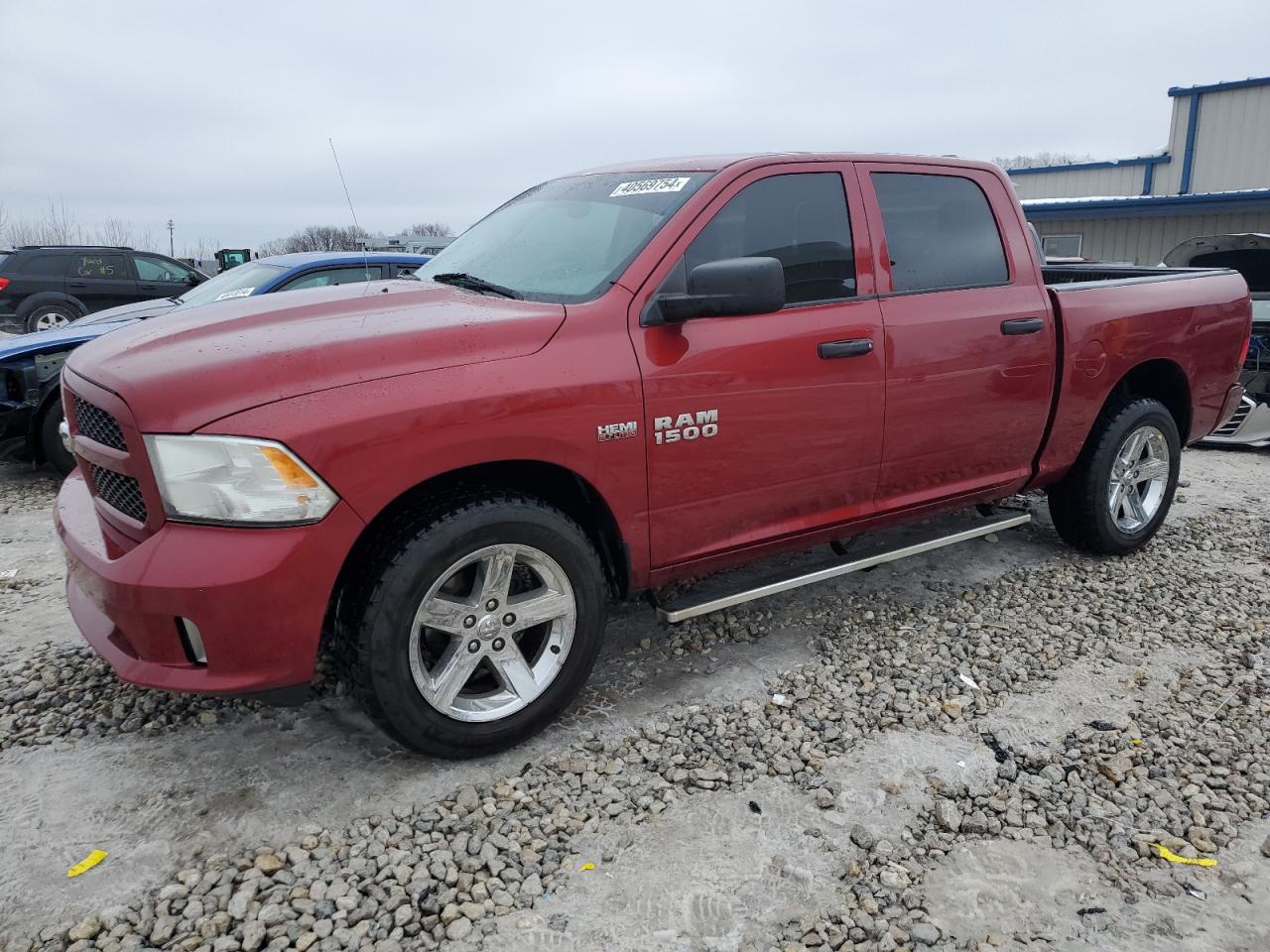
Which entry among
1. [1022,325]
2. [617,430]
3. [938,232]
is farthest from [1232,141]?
[617,430]

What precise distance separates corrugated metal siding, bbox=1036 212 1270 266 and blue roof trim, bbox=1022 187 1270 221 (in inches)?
9.1

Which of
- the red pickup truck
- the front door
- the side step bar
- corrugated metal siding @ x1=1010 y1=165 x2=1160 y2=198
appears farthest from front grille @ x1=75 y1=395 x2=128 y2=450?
corrugated metal siding @ x1=1010 y1=165 x2=1160 y2=198

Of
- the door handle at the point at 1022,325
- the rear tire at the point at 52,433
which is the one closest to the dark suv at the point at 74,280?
the rear tire at the point at 52,433

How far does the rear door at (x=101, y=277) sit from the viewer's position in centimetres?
1488

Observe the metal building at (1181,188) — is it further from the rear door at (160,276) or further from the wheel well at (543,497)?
the wheel well at (543,497)

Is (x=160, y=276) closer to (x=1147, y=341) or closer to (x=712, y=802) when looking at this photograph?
(x=1147, y=341)

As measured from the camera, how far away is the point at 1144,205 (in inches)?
669

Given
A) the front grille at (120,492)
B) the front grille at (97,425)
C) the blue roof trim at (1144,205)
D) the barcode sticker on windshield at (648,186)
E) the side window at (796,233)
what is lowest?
the front grille at (120,492)

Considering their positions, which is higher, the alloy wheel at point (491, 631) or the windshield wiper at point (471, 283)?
the windshield wiper at point (471, 283)

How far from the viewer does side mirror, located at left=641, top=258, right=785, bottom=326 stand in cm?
291

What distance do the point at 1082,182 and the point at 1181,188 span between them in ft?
7.95

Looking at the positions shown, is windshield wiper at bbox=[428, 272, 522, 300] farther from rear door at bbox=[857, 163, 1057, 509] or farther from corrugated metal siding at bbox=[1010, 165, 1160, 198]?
corrugated metal siding at bbox=[1010, 165, 1160, 198]

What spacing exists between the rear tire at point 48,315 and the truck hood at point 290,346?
45.7 feet

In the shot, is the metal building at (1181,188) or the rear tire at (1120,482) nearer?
the rear tire at (1120,482)
